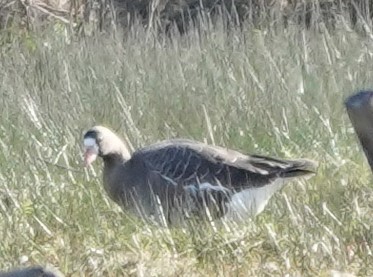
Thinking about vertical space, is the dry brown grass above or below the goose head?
below

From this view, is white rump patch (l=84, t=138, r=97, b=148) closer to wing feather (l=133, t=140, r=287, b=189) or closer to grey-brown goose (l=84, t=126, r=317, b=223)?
grey-brown goose (l=84, t=126, r=317, b=223)

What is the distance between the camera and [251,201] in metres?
6.45

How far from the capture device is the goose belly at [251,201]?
20.6 feet

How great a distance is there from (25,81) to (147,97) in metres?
1.43

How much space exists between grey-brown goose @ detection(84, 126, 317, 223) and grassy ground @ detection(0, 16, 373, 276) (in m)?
0.12

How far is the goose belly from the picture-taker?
6.27 meters

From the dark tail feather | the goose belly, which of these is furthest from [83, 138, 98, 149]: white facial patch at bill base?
the dark tail feather

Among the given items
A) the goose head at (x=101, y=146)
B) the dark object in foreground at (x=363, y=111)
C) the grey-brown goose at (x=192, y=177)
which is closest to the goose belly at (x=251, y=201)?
the grey-brown goose at (x=192, y=177)

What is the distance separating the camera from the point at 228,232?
5758mm

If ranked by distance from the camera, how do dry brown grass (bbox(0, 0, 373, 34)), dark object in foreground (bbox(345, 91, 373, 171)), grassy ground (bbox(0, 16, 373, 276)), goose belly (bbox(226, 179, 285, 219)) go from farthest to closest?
dry brown grass (bbox(0, 0, 373, 34)), goose belly (bbox(226, 179, 285, 219)), grassy ground (bbox(0, 16, 373, 276)), dark object in foreground (bbox(345, 91, 373, 171))

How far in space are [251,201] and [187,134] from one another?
1.78 metres

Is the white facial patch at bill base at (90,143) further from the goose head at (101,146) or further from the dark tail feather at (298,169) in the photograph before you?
the dark tail feather at (298,169)

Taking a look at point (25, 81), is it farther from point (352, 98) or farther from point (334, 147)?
point (352, 98)

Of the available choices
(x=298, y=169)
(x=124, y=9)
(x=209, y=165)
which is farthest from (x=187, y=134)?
(x=124, y=9)
